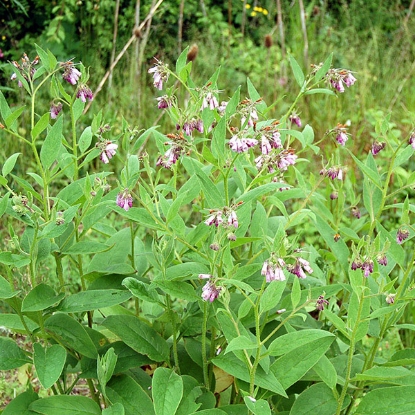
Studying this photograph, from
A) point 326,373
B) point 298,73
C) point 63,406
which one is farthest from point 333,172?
point 63,406

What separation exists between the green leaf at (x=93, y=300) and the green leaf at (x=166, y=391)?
19 centimetres

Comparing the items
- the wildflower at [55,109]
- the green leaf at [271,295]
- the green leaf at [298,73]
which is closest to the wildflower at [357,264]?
the green leaf at [271,295]

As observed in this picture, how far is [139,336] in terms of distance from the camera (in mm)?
1691

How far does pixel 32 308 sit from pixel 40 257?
12 cm

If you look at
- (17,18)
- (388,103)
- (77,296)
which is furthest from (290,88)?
(77,296)

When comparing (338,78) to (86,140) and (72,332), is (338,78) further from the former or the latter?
(72,332)

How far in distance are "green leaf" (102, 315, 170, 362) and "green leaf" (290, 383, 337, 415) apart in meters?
0.33

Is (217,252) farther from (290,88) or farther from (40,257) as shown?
(290,88)

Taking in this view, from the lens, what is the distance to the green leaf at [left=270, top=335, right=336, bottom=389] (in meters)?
1.51

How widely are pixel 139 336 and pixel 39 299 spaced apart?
0.89 feet

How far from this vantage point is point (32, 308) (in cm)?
152

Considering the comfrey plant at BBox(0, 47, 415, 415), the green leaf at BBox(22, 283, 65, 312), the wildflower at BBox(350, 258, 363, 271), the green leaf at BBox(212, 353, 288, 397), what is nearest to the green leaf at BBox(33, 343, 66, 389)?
the comfrey plant at BBox(0, 47, 415, 415)

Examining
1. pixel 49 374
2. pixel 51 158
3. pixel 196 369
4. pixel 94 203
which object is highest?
pixel 51 158

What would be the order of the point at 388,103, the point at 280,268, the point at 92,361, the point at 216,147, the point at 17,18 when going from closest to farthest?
the point at 280,268
the point at 216,147
the point at 92,361
the point at 388,103
the point at 17,18
